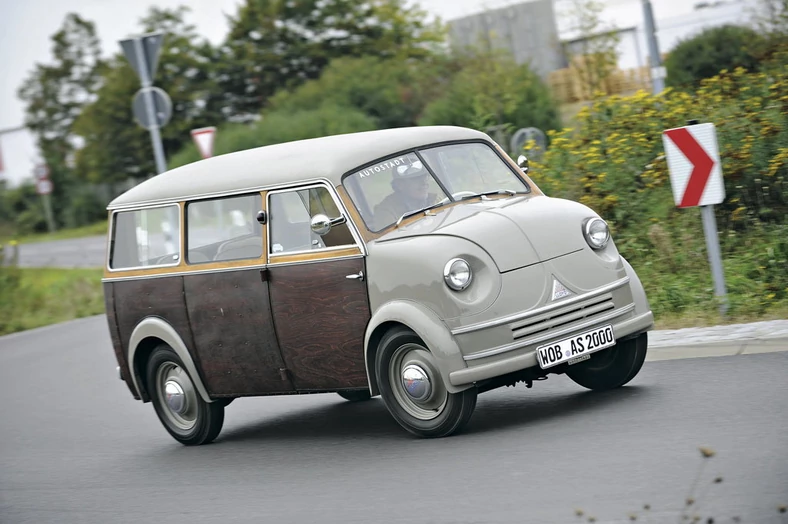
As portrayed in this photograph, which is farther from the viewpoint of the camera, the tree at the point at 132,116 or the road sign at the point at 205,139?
the tree at the point at 132,116

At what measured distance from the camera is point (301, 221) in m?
8.33

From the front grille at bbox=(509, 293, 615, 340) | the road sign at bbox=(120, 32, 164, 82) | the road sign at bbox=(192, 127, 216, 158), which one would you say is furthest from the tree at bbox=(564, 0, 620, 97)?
the front grille at bbox=(509, 293, 615, 340)

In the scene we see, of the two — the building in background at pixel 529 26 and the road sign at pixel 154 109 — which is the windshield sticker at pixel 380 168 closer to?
the road sign at pixel 154 109

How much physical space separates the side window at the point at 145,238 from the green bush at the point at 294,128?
3117 cm

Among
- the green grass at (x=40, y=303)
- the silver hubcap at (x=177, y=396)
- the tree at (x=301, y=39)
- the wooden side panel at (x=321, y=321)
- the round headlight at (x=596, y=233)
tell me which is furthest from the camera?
the tree at (x=301, y=39)

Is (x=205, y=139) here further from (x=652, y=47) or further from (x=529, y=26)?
(x=529, y=26)

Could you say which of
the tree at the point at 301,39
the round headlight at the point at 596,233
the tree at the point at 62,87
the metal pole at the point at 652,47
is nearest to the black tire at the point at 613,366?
the round headlight at the point at 596,233

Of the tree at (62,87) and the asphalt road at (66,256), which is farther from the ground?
the tree at (62,87)

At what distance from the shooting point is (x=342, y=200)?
8.11m

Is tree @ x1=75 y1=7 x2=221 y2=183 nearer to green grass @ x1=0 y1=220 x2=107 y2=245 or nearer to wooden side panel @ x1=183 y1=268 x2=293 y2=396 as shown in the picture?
green grass @ x1=0 y1=220 x2=107 y2=245

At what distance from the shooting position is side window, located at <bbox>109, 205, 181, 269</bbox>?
938 cm

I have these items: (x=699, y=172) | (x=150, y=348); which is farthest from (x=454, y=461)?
(x=699, y=172)

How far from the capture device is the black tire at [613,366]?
817 cm

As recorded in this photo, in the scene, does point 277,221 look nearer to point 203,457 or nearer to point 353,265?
point 353,265
